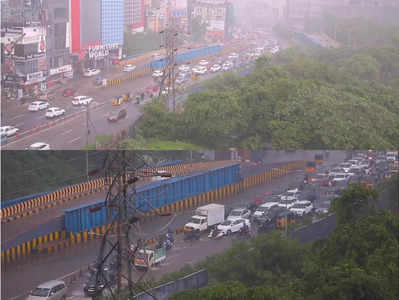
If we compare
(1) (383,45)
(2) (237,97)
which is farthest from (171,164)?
(1) (383,45)

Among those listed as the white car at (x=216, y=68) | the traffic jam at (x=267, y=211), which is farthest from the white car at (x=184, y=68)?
the traffic jam at (x=267, y=211)

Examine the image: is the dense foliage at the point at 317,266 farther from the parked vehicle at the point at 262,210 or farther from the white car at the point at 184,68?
the white car at the point at 184,68

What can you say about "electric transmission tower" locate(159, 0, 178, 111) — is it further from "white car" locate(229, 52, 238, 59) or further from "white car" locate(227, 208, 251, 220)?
"white car" locate(227, 208, 251, 220)

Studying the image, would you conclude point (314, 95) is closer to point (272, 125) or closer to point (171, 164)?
point (272, 125)

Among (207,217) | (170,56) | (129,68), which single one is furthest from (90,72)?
(207,217)

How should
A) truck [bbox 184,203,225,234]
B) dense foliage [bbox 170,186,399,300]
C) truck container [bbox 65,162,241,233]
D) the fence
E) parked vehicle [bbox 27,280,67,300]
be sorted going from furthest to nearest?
truck [bbox 184,203,225,234], truck container [bbox 65,162,241,233], parked vehicle [bbox 27,280,67,300], the fence, dense foliage [bbox 170,186,399,300]

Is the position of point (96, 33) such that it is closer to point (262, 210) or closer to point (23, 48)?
point (23, 48)

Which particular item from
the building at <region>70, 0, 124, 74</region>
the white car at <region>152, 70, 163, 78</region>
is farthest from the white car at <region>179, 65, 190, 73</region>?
the building at <region>70, 0, 124, 74</region>
